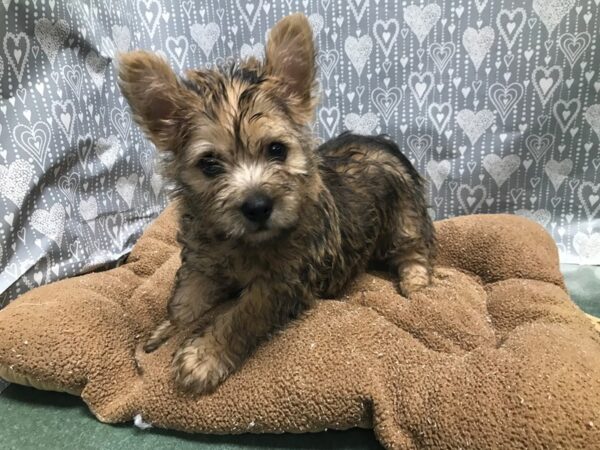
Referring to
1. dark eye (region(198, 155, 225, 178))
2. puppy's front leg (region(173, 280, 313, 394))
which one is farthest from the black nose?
puppy's front leg (region(173, 280, 313, 394))

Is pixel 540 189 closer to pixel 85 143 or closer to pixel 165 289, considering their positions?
pixel 165 289

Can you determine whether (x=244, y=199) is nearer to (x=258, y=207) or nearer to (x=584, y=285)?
(x=258, y=207)

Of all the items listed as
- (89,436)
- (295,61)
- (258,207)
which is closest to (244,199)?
(258,207)

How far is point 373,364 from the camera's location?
206 centimetres

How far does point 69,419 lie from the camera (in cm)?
218

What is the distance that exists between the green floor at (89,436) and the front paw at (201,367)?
0.21 metres

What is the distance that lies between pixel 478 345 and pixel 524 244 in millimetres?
922

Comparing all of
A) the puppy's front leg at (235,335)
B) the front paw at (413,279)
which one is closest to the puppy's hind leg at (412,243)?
the front paw at (413,279)

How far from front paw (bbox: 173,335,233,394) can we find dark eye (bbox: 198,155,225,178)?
689mm

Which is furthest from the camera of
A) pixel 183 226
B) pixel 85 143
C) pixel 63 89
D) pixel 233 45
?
pixel 233 45

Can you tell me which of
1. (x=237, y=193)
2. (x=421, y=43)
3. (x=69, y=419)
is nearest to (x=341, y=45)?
(x=421, y=43)

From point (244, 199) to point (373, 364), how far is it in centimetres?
82

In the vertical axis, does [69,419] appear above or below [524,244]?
below

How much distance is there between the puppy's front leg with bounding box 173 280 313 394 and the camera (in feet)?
6.73
